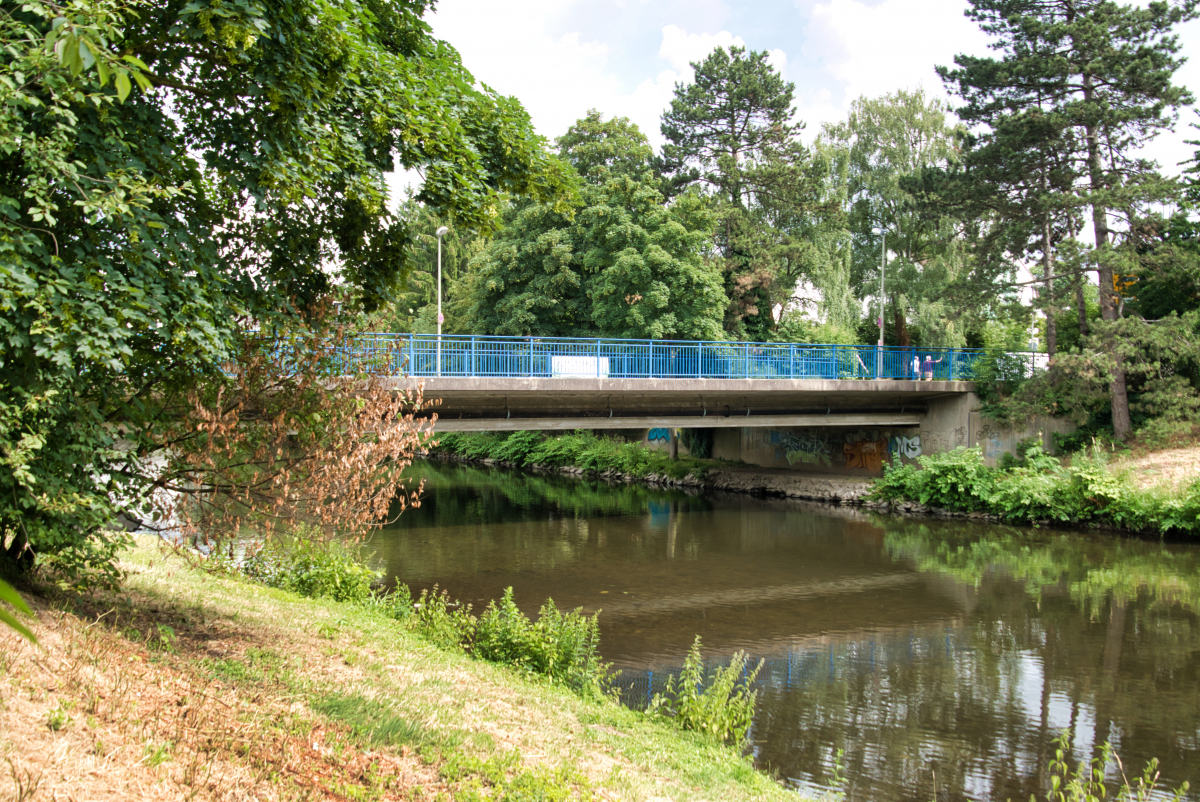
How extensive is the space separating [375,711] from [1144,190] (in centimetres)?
2597

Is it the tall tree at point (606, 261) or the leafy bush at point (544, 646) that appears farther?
the tall tree at point (606, 261)

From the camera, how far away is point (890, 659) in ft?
38.5

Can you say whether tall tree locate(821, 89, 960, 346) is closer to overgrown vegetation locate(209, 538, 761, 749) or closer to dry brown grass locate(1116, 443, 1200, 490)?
dry brown grass locate(1116, 443, 1200, 490)

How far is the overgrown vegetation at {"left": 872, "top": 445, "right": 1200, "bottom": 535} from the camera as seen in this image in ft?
68.7

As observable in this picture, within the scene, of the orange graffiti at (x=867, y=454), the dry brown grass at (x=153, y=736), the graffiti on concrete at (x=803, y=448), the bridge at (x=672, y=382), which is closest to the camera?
the dry brown grass at (x=153, y=736)

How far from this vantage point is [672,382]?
77.2ft

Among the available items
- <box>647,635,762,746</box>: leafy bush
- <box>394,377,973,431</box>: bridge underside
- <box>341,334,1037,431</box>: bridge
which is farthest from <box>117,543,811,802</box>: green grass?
<box>394,377,973,431</box>: bridge underside

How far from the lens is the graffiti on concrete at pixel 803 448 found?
32.4m

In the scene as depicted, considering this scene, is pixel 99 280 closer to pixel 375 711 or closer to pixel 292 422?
pixel 292 422

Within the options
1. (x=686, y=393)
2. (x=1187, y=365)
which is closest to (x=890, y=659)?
(x=686, y=393)

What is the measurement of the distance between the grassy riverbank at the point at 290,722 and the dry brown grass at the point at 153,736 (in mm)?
12

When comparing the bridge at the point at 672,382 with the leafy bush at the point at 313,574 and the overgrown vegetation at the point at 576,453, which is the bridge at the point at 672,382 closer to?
the leafy bush at the point at 313,574

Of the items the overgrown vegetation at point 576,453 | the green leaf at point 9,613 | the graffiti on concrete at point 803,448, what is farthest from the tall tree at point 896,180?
the green leaf at point 9,613

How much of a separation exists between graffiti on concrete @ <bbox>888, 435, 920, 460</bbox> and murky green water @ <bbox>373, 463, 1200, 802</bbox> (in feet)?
17.2
